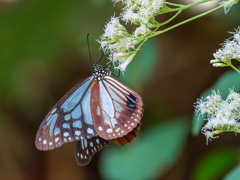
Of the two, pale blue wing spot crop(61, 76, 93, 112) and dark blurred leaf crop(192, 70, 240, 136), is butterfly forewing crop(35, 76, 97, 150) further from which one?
dark blurred leaf crop(192, 70, 240, 136)

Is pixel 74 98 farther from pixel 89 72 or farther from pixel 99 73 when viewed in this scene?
pixel 89 72

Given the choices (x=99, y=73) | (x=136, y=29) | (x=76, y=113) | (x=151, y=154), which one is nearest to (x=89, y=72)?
(x=151, y=154)

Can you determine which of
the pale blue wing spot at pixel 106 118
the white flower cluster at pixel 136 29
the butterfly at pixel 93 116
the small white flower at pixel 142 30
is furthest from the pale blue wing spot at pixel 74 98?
the small white flower at pixel 142 30

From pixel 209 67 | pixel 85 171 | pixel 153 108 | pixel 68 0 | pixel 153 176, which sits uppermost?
pixel 68 0

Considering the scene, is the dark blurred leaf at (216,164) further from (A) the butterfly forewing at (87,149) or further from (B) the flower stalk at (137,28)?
(B) the flower stalk at (137,28)

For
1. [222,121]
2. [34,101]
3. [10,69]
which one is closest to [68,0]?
[10,69]

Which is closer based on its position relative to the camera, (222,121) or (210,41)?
(222,121)

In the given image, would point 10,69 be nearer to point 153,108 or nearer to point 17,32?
point 17,32
